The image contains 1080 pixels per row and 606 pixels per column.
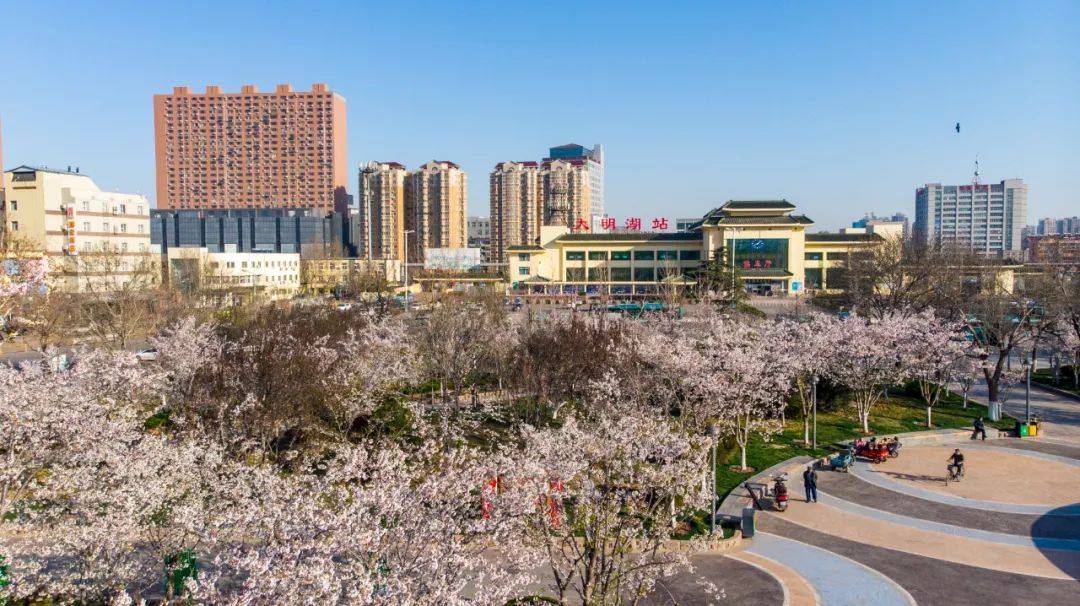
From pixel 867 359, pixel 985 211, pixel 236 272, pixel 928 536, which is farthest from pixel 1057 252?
pixel 985 211

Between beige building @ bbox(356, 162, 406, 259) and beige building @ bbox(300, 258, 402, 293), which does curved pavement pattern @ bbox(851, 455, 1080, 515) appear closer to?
beige building @ bbox(300, 258, 402, 293)

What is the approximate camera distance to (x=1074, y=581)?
1357 cm

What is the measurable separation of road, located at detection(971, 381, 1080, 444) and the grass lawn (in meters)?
1.14

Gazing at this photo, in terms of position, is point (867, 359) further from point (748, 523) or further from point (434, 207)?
point (434, 207)

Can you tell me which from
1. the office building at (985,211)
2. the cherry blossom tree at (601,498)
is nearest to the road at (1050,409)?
the cherry blossom tree at (601,498)

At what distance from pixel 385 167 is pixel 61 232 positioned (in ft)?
224

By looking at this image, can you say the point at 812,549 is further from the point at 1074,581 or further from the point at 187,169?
the point at 187,169

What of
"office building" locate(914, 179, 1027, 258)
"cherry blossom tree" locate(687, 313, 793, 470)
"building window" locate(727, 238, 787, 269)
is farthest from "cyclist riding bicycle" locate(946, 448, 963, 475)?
"office building" locate(914, 179, 1027, 258)

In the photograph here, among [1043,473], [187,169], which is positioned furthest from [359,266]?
[1043,473]

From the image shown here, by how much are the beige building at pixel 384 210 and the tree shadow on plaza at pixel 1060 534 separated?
106063 millimetres

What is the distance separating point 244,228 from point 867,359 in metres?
118

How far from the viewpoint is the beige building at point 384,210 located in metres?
117

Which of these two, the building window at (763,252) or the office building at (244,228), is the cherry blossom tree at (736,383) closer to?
the building window at (763,252)

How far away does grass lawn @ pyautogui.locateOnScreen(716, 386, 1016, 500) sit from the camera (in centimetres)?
2111
